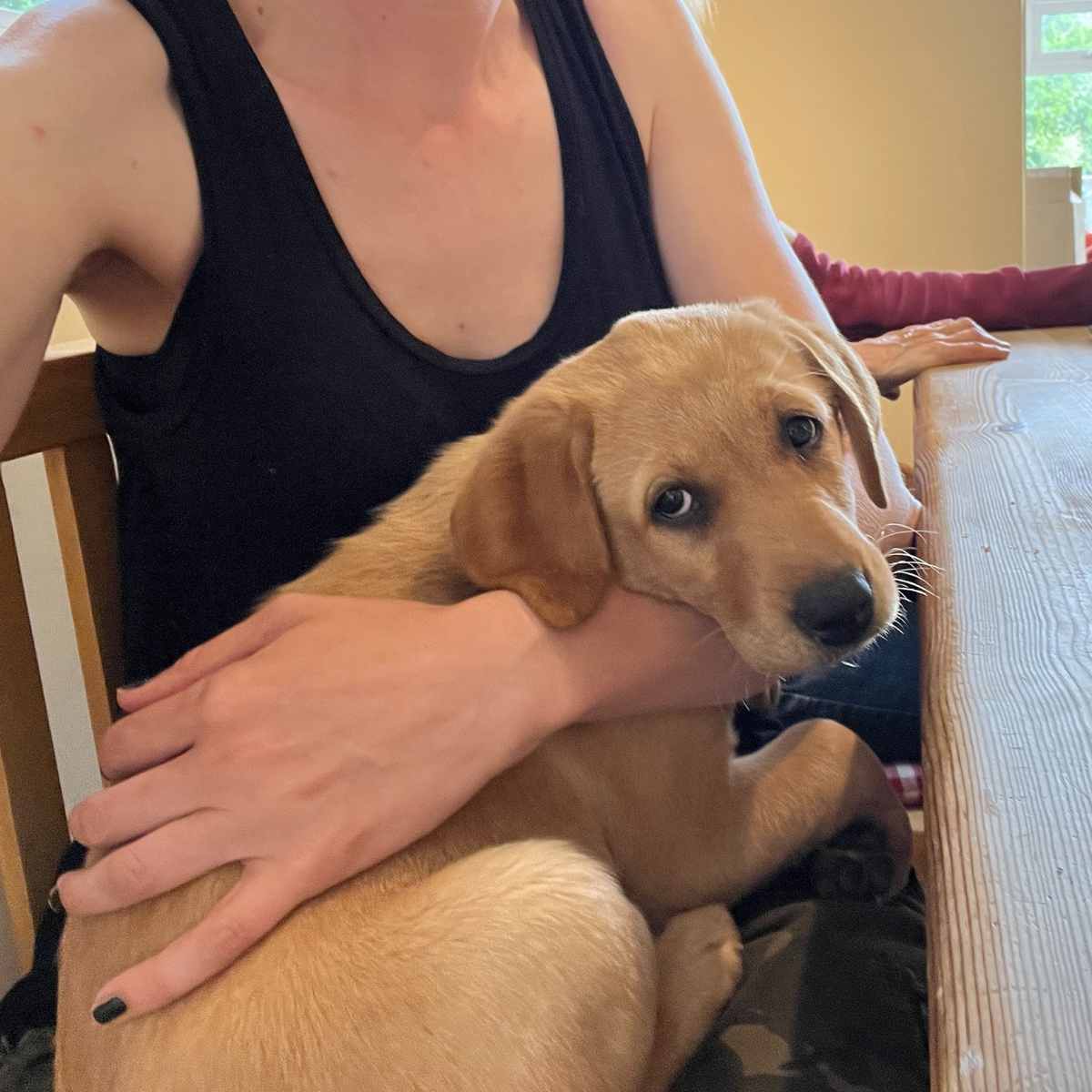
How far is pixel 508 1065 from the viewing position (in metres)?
0.79

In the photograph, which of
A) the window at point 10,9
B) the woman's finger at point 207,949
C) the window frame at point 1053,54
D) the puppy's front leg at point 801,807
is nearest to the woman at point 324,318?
the woman's finger at point 207,949

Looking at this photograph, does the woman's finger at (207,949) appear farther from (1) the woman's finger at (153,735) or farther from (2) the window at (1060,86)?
(2) the window at (1060,86)

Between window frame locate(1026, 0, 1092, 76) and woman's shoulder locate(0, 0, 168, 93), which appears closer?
woman's shoulder locate(0, 0, 168, 93)

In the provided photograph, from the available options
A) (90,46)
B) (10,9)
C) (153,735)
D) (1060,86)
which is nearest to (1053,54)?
(1060,86)

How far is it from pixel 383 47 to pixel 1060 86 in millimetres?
3835

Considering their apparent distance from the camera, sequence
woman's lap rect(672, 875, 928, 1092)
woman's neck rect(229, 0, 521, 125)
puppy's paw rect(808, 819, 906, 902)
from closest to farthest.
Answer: woman's lap rect(672, 875, 928, 1092), puppy's paw rect(808, 819, 906, 902), woman's neck rect(229, 0, 521, 125)

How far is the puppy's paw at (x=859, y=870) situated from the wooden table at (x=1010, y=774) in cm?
33

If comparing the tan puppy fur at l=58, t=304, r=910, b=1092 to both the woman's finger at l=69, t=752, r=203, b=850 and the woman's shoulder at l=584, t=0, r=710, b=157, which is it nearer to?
the woman's finger at l=69, t=752, r=203, b=850

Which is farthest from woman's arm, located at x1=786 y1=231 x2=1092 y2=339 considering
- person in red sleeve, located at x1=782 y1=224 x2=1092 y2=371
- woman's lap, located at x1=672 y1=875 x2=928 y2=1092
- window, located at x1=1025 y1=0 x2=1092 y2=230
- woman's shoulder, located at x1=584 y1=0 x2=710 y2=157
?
window, located at x1=1025 y1=0 x2=1092 y2=230

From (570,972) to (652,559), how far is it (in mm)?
400

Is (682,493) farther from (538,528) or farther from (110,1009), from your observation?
(110,1009)

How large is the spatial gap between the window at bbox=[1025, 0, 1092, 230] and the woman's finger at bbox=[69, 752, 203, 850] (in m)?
4.10

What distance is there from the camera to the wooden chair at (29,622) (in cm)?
118

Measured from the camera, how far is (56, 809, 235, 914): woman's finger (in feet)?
2.94
